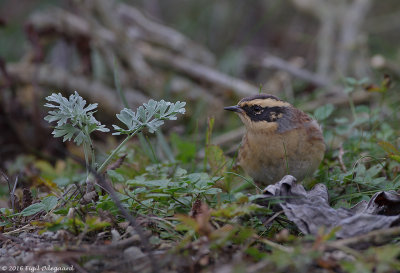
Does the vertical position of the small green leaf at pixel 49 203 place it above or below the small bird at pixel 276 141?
below

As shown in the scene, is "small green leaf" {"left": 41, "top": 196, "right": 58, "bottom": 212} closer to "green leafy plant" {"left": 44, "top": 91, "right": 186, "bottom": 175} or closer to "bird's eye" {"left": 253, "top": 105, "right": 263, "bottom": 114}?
"green leafy plant" {"left": 44, "top": 91, "right": 186, "bottom": 175}

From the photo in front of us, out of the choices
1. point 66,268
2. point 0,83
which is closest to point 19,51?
point 0,83

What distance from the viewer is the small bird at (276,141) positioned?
192 inches

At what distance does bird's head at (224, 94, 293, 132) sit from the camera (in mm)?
5234

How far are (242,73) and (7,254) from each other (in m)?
8.59

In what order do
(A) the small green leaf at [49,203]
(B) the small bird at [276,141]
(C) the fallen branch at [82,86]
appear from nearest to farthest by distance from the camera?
(A) the small green leaf at [49,203] < (B) the small bird at [276,141] < (C) the fallen branch at [82,86]

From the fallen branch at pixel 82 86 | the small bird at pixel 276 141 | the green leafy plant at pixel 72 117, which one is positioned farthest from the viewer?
the fallen branch at pixel 82 86

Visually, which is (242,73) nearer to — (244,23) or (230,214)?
(244,23)

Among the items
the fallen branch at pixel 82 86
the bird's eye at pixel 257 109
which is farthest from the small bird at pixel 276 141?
the fallen branch at pixel 82 86

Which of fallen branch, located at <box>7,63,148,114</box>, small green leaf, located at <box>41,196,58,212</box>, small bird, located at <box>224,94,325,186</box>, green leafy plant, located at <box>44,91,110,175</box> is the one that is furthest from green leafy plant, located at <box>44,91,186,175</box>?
fallen branch, located at <box>7,63,148,114</box>

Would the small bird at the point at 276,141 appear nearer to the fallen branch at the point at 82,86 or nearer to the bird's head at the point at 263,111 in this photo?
the bird's head at the point at 263,111

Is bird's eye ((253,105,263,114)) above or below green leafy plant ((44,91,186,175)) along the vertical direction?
above

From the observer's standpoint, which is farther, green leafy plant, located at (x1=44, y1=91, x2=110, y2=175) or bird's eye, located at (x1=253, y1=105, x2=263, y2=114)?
bird's eye, located at (x1=253, y1=105, x2=263, y2=114)

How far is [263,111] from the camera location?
5297 millimetres
